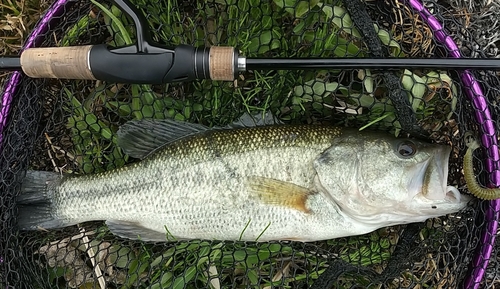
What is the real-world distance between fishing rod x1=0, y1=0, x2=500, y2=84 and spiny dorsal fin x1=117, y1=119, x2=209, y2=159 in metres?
0.46

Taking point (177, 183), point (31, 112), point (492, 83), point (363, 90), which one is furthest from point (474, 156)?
point (31, 112)

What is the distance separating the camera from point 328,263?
96.3 inches

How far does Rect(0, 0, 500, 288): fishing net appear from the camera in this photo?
2.29 meters

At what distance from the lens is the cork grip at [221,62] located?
197cm

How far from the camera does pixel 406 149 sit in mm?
2217

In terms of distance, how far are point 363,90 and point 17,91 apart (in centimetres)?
164

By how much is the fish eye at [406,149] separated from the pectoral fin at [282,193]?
433mm

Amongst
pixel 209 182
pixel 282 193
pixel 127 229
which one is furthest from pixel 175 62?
pixel 127 229

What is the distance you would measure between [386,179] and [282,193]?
46cm

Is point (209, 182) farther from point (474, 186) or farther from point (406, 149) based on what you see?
point (474, 186)

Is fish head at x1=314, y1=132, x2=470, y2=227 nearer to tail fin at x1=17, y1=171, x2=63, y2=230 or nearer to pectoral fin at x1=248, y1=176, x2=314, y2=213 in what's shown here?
pectoral fin at x1=248, y1=176, x2=314, y2=213

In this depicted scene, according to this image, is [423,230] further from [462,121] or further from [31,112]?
[31,112]

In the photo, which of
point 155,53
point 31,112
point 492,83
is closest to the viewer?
point 155,53

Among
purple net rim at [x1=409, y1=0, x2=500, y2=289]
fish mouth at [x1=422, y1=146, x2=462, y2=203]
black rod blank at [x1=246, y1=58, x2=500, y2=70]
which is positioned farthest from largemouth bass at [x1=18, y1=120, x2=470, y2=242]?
black rod blank at [x1=246, y1=58, x2=500, y2=70]
